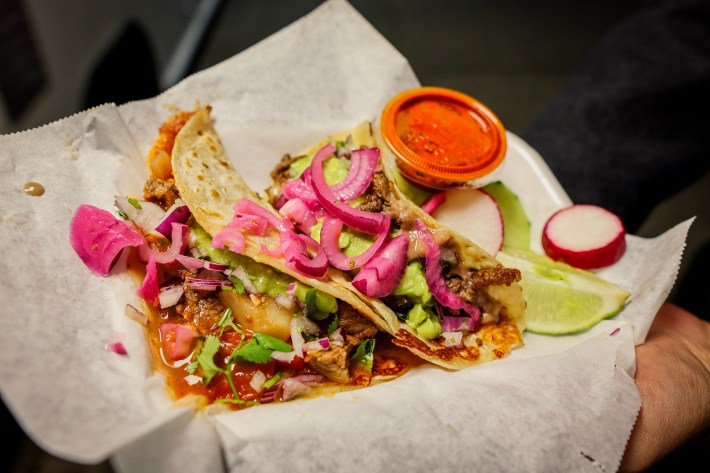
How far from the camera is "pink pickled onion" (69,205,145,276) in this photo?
80.4 inches

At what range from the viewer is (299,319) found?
220 centimetres

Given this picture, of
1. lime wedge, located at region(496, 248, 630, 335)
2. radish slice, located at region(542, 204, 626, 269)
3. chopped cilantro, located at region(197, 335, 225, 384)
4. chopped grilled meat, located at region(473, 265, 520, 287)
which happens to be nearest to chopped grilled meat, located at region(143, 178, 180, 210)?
chopped cilantro, located at region(197, 335, 225, 384)

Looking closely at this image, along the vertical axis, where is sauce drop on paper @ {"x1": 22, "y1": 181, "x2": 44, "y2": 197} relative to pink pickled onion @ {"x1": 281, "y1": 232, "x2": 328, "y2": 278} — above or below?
above

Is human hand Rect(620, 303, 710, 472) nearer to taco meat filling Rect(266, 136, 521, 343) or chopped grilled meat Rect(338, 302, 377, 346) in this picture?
taco meat filling Rect(266, 136, 521, 343)

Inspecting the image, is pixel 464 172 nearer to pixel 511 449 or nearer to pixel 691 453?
pixel 511 449

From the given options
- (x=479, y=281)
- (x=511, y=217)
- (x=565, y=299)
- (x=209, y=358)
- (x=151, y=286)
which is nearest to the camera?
(x=209, y=358)

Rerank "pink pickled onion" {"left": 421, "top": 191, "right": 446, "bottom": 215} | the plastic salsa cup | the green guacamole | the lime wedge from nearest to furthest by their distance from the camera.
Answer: the green guacamole → the lime wedge → the plastic salsa cup → "pink pickled onion" {"left": 421, "top": 191, "right": 446, "bottom": 215}

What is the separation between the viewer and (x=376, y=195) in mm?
2373

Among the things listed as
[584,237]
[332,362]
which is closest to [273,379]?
[332,362]

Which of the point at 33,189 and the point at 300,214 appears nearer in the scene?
the point at 33,189

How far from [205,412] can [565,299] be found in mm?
1743

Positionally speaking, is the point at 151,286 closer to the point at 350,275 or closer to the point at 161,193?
the point at 161,193

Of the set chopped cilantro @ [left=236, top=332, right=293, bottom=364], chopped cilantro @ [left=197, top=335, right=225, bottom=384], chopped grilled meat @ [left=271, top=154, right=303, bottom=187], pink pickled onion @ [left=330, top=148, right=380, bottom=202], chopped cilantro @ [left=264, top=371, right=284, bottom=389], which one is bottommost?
chopped cilantro @ [left=264, top=371, right=284, bottom=389]

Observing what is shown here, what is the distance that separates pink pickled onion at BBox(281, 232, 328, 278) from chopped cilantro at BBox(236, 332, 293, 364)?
12.2 inches
